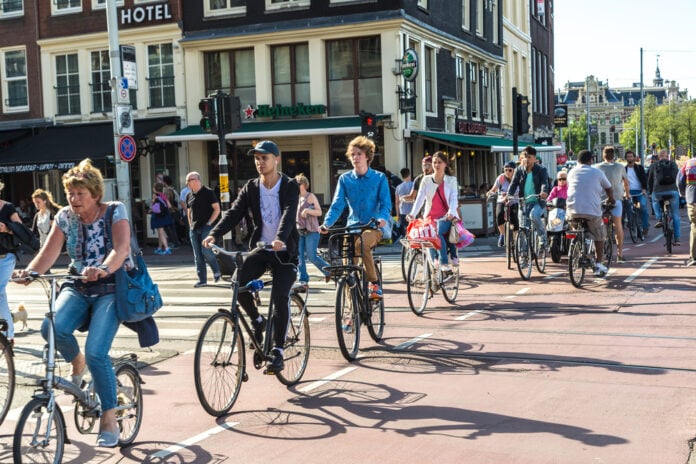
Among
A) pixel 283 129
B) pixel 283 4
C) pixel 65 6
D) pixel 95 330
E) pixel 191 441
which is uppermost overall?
pixel 65 6

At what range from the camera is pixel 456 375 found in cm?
755

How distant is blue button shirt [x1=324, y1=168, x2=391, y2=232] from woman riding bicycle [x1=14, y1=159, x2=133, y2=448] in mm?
3830

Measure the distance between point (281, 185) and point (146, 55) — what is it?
2266 centimetres

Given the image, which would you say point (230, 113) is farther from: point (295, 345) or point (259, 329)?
point (259, 329)

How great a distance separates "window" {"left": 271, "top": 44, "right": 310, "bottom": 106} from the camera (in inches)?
1057

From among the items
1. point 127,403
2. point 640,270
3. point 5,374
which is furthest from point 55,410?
point 640,270

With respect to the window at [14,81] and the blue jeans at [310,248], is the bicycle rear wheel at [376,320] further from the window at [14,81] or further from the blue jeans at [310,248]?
the window at [14,81]

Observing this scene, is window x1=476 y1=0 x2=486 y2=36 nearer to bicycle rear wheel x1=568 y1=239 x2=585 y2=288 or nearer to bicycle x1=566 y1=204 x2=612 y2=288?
bicycle x1=566 y1=204 x2=612 y2=288

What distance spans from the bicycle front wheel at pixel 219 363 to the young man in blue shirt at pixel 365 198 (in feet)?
8.74

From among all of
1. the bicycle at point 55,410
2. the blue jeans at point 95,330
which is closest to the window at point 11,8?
the bicycle at point 55,410

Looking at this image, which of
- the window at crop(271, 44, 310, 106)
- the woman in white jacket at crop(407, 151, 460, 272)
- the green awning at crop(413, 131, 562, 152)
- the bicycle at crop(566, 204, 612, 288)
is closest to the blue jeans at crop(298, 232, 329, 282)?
the woman in white jacket at crop(407, 151, 460, 272)

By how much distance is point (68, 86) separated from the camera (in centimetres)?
2958

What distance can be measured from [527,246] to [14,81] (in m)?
22.0

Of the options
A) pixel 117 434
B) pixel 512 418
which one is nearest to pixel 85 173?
pixel 117 434
